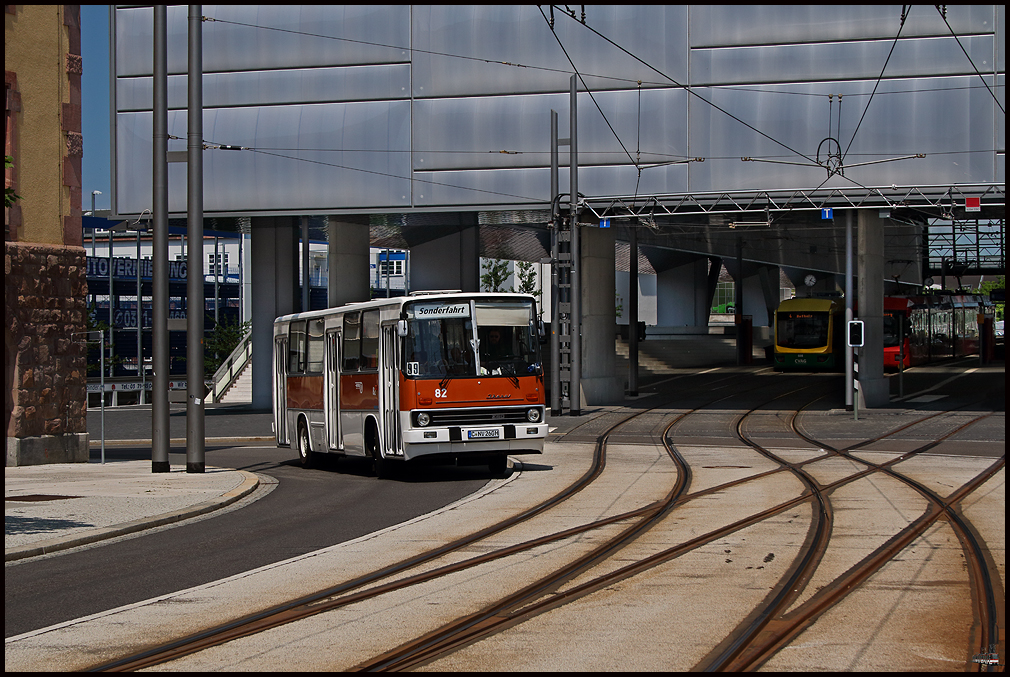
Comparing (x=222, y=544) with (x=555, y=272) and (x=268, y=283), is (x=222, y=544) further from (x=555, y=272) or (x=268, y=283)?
(x=268, y=283)

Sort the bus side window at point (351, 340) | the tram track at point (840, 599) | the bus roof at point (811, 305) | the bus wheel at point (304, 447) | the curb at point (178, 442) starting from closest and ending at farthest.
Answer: the tram track at point (840, 599) → the bus side window at point (351, 340) → the bus wheel at point (304, 447) → the curb at point (178, 442) → the bus roof at point (811, 305)

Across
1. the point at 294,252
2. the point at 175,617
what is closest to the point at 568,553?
Result: the point at 175,617

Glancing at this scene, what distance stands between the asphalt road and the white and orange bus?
2.25ft

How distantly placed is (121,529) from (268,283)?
3118 cm

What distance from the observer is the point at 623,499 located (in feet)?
51.1

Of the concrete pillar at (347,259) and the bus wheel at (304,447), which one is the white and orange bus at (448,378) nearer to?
the bus wheel at (304,447)

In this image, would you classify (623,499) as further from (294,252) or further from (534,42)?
(294,252)

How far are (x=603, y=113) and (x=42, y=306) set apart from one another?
19.9 metres


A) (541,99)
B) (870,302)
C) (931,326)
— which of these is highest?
(541,99)

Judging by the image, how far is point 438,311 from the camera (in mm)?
18703

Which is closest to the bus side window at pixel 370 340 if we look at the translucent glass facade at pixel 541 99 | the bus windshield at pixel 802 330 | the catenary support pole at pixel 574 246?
the catenary support pole at pixel 574 246

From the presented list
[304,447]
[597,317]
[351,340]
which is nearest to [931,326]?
[597,317]

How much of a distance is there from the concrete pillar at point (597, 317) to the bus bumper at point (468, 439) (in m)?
20.1

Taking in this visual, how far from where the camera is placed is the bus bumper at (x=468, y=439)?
18.3 metres
